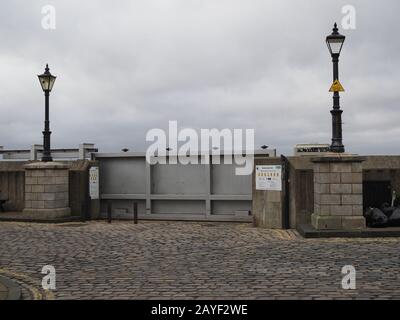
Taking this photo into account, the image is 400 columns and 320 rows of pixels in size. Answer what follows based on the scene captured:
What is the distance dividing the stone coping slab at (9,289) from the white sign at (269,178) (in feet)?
26.4

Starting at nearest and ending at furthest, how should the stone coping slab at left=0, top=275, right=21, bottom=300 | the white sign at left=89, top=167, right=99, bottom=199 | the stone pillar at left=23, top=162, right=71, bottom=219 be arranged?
the stone coping slab at left=0, top=275, right=21, bottom=300 < the stone pillar at left=23, top=162, right=71, bottom=219 < the white sign at left=89, top=167, right=99, bottom=199

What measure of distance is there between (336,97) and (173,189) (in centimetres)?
668

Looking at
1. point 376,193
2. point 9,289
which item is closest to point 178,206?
point 376,193

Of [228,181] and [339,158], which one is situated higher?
[339,158]

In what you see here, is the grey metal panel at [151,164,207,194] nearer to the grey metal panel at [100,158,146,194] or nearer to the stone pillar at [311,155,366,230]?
the grey metal panel at [100,158,146,194]

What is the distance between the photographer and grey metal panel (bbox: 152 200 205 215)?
634 inches

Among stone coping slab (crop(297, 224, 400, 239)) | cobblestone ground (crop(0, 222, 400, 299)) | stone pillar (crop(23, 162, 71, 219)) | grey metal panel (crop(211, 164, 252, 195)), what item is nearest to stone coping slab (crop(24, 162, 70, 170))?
stone pillar (crop(23, 162, 71, 219))

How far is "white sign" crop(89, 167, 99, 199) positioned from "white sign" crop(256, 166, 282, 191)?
5.87m

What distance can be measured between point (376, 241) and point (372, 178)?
2628 mm

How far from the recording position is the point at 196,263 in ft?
27.4

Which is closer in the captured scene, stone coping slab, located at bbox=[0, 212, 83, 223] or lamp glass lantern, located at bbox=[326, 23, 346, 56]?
lamp glass lantern, located at bbox=[326, 23, 346, 56]

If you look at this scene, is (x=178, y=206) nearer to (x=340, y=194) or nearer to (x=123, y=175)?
(x=123, y=175)

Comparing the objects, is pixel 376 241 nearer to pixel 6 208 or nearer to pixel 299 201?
pixel 299 201
